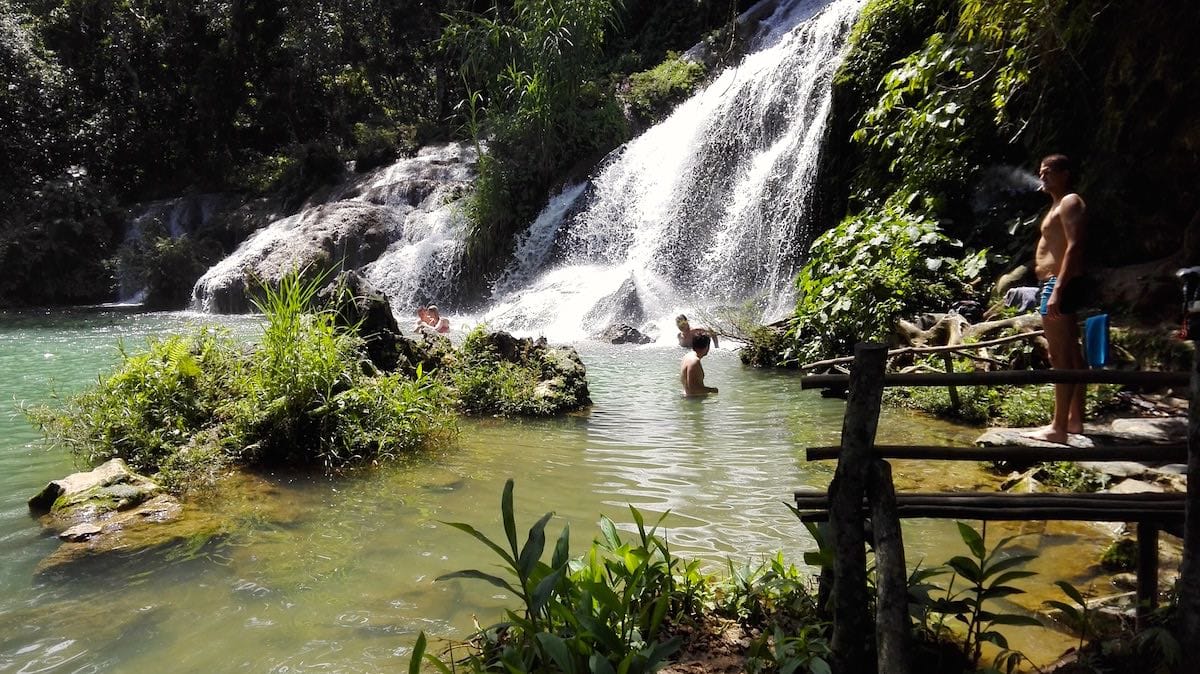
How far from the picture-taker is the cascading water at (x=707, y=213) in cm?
1348

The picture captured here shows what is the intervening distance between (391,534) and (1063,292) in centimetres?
453

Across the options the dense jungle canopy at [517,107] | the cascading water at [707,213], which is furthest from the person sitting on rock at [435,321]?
the dense jungle canopy at [517,107]

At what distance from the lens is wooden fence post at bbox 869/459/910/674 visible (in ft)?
6.44

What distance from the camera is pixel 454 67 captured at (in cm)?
2742

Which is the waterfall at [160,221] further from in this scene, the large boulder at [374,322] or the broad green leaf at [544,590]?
the broad green leaf at [544,590]

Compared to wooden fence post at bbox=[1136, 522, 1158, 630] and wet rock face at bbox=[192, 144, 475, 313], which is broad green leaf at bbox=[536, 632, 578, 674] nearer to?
wooden fence post at bbox=[1136, 522, 1158, 630]

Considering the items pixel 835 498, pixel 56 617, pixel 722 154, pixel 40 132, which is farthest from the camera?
pixel 40 132

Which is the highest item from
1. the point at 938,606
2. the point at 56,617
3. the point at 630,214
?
the point at 630,214

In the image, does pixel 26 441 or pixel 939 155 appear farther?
pixel 939 155

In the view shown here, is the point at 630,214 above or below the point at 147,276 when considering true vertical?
above

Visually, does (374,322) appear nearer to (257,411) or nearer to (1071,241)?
(257,411)

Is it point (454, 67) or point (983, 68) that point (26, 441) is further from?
point (454, 67)

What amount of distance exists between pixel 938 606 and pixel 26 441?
7.10 m

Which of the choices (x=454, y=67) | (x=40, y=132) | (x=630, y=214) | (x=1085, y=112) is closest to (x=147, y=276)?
(x=40, y=132)
